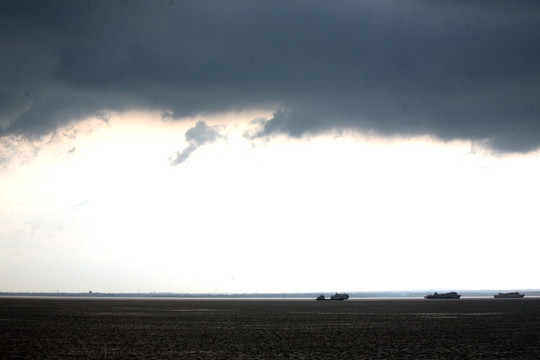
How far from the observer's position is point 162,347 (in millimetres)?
72562

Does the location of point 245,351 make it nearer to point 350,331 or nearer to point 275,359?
point 275,359

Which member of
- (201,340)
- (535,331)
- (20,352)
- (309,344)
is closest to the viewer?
(20,352)

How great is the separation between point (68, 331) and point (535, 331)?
239ft

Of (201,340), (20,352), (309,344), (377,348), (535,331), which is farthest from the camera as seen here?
(535,331)

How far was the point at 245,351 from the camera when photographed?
6775cm

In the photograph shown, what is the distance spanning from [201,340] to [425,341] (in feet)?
96.2

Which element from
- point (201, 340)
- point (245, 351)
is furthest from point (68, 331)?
point (245, 351)

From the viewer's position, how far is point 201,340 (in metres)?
81.8

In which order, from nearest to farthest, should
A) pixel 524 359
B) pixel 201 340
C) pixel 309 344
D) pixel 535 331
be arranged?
pixel 524 359, pixel 309 344, pixel 201 340, pixel 535 331

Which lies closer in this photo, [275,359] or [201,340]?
[275,359]

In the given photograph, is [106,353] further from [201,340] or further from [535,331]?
[535,331]

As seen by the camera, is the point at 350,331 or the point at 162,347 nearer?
the point at 162,347

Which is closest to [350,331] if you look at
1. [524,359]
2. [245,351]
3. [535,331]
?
[535,331]

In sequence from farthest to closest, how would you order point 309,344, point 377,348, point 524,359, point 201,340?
point 201,340, point 309,344, point 377,348, point 524,359
